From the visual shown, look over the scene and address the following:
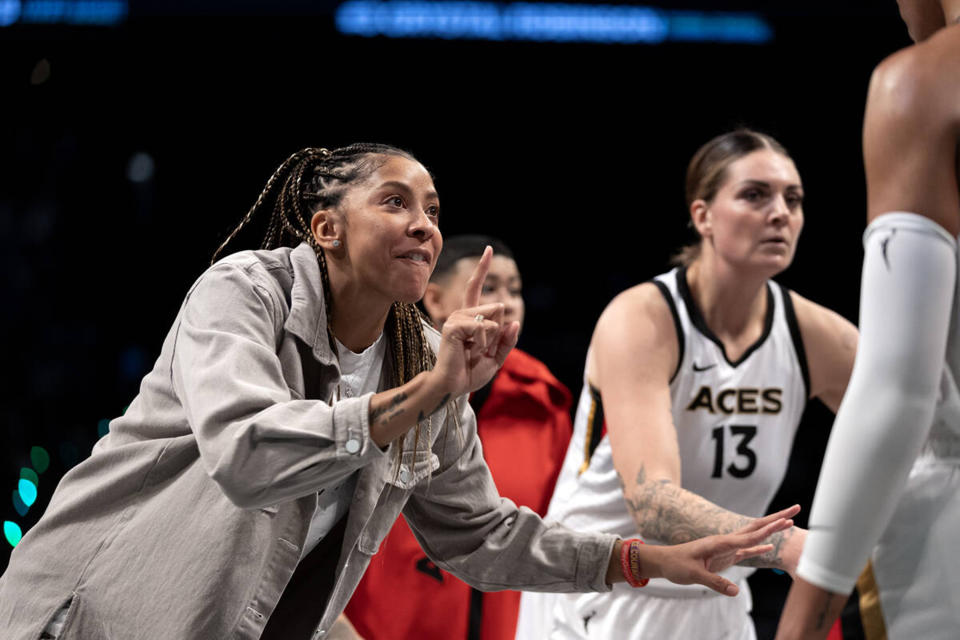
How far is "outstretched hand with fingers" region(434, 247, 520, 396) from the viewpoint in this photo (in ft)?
5.15

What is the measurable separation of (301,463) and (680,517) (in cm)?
95

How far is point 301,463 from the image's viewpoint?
1.54m

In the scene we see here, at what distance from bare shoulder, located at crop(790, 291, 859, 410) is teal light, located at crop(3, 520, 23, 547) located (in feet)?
10.5

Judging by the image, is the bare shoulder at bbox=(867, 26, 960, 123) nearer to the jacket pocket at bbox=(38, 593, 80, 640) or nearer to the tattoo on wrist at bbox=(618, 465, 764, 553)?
the tattoo on wrist at bbox=(618, 465, 764, 553)

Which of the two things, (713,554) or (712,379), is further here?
(712,379)

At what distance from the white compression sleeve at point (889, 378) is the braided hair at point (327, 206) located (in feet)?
3.20

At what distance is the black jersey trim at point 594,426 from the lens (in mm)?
2830

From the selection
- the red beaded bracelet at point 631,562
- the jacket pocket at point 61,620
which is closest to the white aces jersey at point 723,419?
the red beaded bracelet at point 631,562

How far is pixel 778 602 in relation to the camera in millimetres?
4879

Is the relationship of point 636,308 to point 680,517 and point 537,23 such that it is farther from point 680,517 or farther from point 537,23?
point 537,23

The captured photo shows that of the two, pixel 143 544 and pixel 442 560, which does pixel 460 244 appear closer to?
pixel 442 560

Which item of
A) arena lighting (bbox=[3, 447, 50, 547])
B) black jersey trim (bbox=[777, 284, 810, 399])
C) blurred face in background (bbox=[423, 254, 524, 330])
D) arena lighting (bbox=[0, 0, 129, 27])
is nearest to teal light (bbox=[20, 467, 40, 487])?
arena lighting (bbox=[3, 447, 50, 547])

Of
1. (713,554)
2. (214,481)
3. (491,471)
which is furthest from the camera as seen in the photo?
(491,471)

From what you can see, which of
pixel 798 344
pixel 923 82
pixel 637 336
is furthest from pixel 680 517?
pixel 923 82
